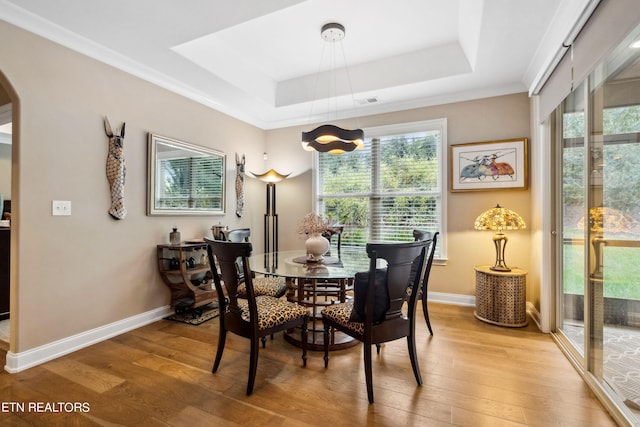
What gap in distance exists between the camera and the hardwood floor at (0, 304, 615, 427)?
172 cm

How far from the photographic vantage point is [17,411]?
1796 millimetres

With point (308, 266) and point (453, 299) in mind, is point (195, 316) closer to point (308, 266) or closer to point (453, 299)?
point (308, 266)

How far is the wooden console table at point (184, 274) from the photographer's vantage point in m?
3.21

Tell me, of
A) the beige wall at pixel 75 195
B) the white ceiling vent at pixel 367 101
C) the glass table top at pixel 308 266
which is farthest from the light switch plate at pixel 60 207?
the white ceiling vent at pixel 367 101

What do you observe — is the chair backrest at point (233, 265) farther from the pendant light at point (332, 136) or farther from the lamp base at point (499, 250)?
the lamp base at point (499, 250)

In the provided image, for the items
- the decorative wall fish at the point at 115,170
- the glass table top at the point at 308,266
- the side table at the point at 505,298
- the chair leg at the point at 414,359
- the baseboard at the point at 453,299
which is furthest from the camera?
the baseboard at the point at 453,299

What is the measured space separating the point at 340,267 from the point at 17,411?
86.1 inches

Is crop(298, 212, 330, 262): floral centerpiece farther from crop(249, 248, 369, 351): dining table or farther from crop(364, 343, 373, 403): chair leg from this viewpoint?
crop(364, 343, 373, 403): chair leg

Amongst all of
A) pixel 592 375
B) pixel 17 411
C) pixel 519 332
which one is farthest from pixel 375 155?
pixel 17 411

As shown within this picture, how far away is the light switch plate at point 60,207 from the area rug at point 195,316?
1465 millimetres

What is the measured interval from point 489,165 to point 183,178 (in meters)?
3.59

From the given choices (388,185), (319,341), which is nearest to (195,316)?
(319,341)

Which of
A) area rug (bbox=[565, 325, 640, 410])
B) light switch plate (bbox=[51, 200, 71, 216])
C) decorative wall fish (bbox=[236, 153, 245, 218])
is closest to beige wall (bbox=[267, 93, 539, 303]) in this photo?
area rug (bbox=[565, 325, 640, 410])

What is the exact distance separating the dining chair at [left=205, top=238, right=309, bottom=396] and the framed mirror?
1573 mm
